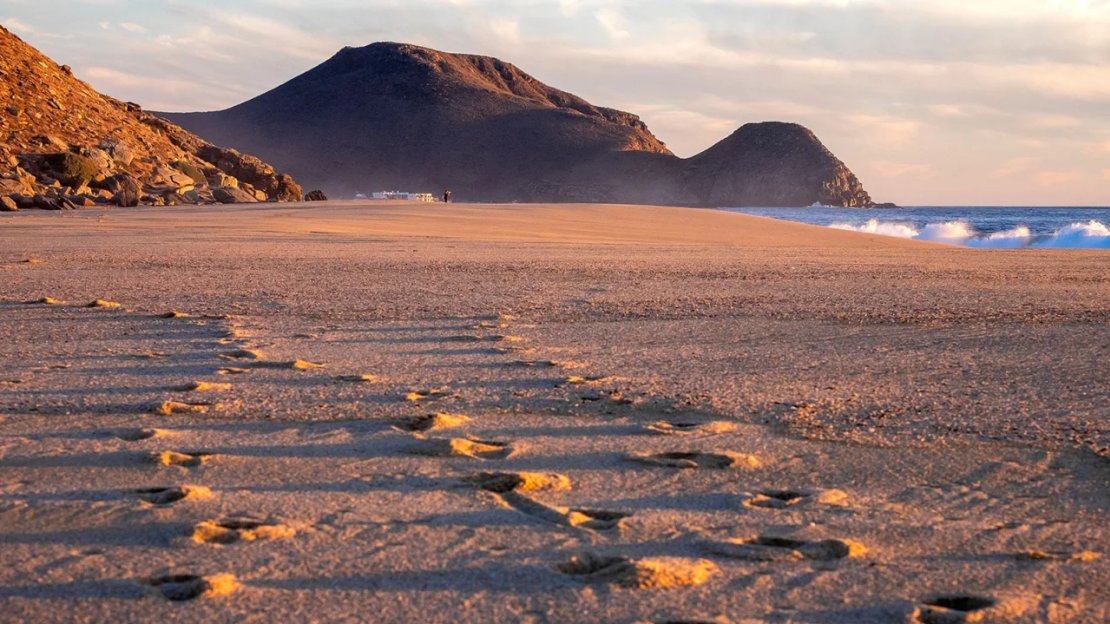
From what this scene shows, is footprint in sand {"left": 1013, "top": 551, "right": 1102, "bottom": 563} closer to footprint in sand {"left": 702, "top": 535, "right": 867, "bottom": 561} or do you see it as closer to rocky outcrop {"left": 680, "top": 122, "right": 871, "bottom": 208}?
footprint in sand {"left": 702, "top": 535, "right": 867, "bottom": 561}

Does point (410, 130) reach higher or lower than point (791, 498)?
higher

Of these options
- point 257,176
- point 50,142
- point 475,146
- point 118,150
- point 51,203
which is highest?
point 475,146

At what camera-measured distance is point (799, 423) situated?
3.52 meters

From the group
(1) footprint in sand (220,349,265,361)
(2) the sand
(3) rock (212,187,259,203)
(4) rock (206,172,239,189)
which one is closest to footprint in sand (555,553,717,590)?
(2) the sand

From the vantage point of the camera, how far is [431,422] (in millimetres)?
3430

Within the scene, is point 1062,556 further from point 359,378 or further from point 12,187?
point 12,187

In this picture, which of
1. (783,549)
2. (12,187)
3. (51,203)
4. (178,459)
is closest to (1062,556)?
(783,549)

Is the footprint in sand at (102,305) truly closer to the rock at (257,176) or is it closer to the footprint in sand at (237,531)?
the footprint in sand at (237,531)

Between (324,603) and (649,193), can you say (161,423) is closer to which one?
(324,603)

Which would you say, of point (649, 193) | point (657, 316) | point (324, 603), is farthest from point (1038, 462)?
point (649, 193)

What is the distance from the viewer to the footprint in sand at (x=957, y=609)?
192cm

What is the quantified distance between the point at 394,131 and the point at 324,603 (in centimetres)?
13538

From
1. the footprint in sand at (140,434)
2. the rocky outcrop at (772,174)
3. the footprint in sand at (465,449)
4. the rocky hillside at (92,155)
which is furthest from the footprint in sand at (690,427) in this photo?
the rocky outcrop at (772,174)

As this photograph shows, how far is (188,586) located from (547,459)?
4.10ft
